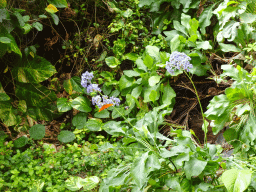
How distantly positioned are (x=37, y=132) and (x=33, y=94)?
408 mm

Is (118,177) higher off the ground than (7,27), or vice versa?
(7,27)

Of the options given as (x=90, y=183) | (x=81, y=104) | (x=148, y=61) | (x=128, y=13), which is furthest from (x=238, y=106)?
(x=128, y=13)

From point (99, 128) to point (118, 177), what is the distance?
97cm

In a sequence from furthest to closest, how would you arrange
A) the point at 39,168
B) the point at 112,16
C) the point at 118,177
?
1. the point at 112,16
2. the point at 39,168
3. the point at 118,177

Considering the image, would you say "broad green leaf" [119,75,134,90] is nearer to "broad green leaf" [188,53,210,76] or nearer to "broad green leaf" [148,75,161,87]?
"broad green leaf" [148,75,161,87]

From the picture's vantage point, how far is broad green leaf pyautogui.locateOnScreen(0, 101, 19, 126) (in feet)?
7.75

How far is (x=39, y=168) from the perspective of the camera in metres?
2.03

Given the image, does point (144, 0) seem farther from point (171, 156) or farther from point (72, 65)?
point (171, 156)

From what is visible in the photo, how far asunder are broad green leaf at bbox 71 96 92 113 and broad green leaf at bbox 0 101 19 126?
584 mm

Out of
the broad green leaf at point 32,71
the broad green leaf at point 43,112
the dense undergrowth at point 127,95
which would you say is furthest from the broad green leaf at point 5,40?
the broad green leaf at point 43,112

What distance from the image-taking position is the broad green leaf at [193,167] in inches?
53.9

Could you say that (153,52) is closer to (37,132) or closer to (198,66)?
(198,66)

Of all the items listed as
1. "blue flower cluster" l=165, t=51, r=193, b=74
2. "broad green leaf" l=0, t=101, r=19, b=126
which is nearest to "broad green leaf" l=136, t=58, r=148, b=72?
"blue flower cluster" l=165, t=51, r=193, b=74

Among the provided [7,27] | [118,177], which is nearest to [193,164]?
[118,177]
